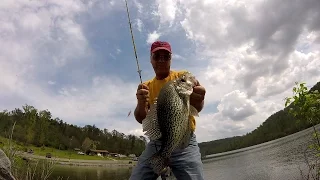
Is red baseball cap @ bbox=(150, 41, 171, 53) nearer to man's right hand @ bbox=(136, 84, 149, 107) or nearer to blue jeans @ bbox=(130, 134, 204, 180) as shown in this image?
man's right hand @ bbox=(136, 84, 149, 107)

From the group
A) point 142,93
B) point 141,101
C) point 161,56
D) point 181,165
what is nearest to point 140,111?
point 141,101

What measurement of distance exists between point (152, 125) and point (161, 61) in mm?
1306

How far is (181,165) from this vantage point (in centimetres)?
441

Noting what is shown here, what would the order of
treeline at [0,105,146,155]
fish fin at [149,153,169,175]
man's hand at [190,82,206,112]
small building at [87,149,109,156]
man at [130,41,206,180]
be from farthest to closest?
small building at [87,149,109,156] → treeline at [0,105,146,155] → man at [130,41,206,180] → man's hand at [190,82,206,112] → fish fin at [149,153,169,175]

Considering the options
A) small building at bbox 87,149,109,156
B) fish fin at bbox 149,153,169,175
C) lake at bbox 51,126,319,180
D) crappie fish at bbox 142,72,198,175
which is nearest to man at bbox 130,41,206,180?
crappie fish at bbox 142,72,198,175

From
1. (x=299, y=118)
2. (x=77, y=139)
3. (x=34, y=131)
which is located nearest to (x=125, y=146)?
(x=77, y=139)

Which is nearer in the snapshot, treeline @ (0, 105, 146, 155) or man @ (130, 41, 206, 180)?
man @ (130, 41, 206, 180)

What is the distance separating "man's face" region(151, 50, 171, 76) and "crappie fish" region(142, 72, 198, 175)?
940mm

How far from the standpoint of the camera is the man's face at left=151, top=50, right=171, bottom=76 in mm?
A: 4642

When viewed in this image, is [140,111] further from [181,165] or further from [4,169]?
[4,169]

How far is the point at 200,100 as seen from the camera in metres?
4.23

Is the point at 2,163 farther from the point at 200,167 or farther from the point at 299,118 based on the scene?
the point at 299,118

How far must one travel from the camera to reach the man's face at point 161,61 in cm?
464

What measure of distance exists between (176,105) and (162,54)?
1.33m
